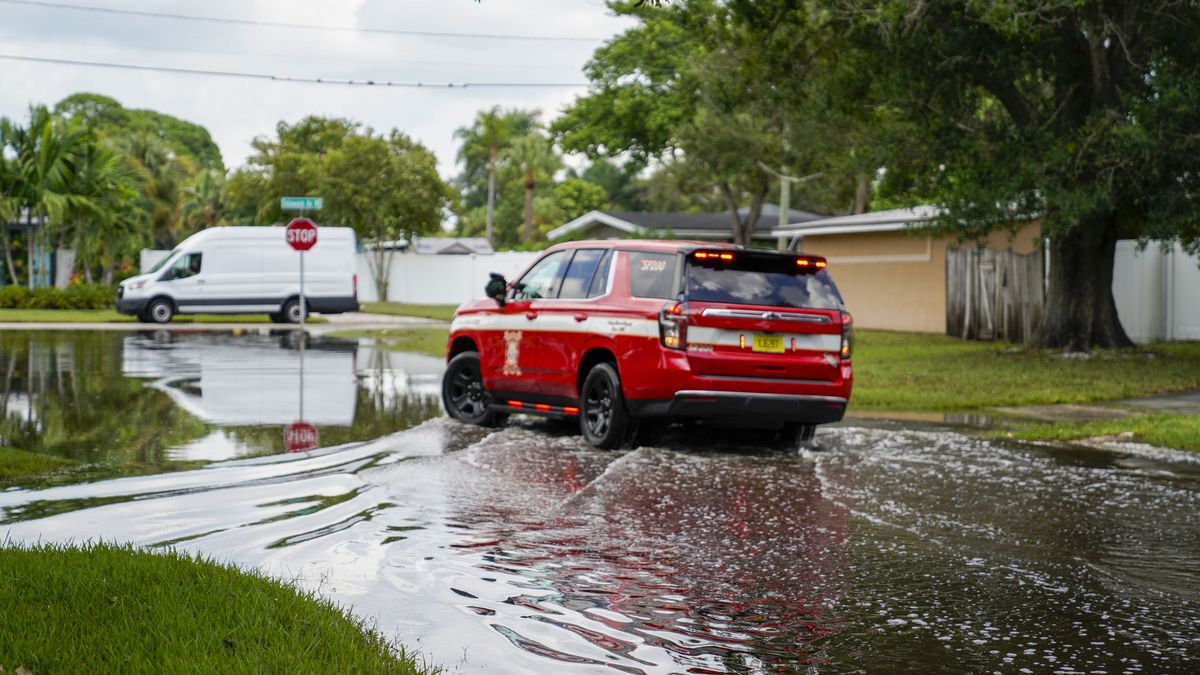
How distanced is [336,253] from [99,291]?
10973 millimetres

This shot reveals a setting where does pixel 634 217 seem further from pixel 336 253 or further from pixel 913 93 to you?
pixel 913 93

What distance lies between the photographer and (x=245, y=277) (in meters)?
37.7

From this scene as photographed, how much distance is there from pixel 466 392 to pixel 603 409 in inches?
97.6

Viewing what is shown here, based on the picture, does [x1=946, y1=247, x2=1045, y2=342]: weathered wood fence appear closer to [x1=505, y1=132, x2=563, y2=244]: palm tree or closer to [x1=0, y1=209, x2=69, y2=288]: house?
[x1=0, y1=209, x2=69, y2=288]: house

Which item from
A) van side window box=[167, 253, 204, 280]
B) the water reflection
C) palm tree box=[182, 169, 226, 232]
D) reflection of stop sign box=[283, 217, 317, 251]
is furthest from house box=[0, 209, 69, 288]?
reflection of stop sign box=[283, 217, 317, 251]

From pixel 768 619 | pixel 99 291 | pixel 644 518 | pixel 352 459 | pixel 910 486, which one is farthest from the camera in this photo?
pixel 99 291

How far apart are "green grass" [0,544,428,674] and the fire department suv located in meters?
5.74

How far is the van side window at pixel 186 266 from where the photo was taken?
37219 mm

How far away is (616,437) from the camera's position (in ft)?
39.6

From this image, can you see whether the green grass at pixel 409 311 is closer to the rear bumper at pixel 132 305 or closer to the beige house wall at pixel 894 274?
the rear bumper at pixel 132 305

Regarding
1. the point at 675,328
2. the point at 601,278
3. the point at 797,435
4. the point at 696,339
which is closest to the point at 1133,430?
the point at 797,435

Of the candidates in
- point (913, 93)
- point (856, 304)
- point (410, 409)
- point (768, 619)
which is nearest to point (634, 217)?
point (856, 304)

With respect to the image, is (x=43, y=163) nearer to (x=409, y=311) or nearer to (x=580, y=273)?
(x=409, y=311)

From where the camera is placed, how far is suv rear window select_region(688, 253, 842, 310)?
11.8 metres
